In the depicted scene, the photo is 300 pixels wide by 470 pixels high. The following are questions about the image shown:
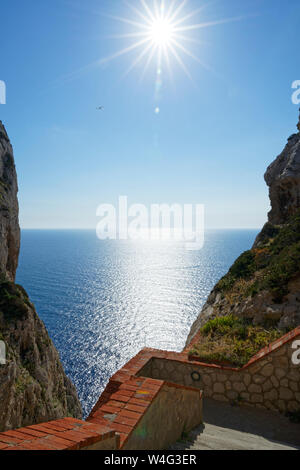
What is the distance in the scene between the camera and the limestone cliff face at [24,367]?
54.5 feet

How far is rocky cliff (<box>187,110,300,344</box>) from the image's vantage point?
941cm

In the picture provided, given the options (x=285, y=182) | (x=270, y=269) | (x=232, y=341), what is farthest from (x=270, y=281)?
(x=285, y=182)

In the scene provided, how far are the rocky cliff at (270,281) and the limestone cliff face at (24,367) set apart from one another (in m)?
11.5

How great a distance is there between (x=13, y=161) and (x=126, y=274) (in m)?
83.1

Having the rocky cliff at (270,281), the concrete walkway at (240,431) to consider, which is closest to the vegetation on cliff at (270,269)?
the rocky cliff at (270,281)

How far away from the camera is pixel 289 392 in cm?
702

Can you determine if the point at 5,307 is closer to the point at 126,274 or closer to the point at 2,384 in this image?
the point at 2,384

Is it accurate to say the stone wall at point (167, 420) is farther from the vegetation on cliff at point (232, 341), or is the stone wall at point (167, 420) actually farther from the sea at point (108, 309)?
the sea at point (108, 309)

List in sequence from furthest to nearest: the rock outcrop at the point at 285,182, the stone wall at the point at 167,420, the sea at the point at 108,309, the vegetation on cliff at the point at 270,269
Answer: the sea at the point at 108,309 → the rock outcrop at the point at 285,182 → the vegetation on cliff at the point at 270,269 → the stone wall at the point at 167,420

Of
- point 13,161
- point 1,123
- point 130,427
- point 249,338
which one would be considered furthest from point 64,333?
point 130,427

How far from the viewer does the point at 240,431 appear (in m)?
6.32

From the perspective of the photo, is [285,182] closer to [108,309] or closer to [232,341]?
[232,341]

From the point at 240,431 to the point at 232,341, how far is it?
2.49 meters
